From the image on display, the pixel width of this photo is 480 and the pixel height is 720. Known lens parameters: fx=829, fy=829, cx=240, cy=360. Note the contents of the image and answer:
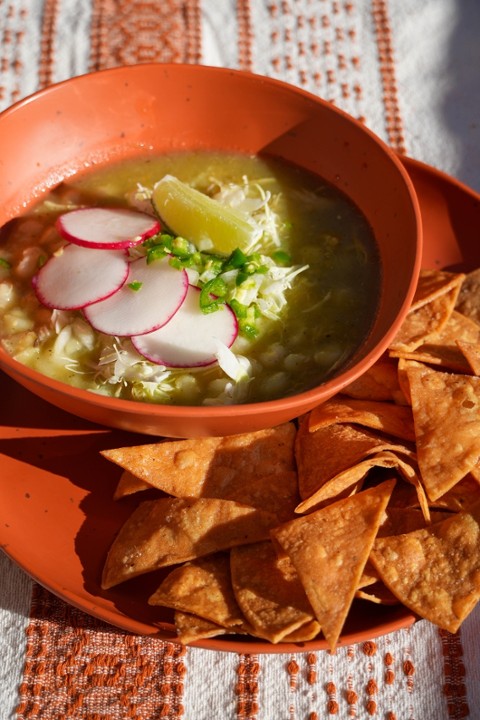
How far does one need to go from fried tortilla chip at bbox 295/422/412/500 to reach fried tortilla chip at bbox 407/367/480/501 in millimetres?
96

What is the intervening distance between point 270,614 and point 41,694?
71 cm

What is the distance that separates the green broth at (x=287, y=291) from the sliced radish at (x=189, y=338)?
0.07 m

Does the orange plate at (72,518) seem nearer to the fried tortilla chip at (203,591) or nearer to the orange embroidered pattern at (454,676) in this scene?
the fried tortilla chip at (203,591)

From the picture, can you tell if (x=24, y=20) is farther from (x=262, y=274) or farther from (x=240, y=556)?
(x=240, y=556)

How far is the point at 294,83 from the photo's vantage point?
418 centimetres

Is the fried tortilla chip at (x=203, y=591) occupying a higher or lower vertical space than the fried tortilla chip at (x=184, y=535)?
lower

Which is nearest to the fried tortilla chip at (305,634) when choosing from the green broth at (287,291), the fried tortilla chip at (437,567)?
the fried tortilla chip at (437,567)

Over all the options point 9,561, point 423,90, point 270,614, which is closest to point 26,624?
point 9,561

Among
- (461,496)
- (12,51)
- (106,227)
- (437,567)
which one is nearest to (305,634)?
(437,567)

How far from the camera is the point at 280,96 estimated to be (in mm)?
3303

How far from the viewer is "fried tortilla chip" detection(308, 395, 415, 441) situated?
2.62 metres

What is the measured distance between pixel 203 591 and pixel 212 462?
0.46 metres

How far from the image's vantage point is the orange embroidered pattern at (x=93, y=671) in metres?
2.34

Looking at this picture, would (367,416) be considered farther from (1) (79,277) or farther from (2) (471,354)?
(1) (79,277)
